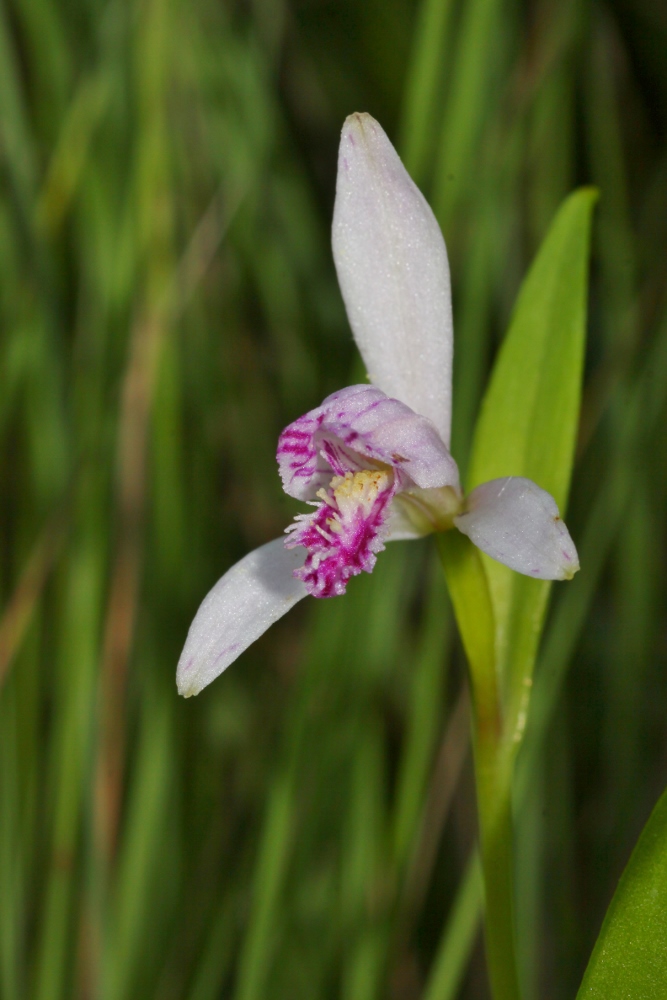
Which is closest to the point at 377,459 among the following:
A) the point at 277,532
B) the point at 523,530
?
the point at 523,530

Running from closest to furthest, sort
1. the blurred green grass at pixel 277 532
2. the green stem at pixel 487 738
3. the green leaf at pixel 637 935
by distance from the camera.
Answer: the green leaf at pixel 637 935
the green stem at pixel 487 738
the blurred green grass at pixel 277 532

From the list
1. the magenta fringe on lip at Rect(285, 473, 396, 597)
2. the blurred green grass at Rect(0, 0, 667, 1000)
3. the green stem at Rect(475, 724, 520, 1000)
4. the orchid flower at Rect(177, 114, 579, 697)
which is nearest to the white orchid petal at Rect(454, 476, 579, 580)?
the orchid flower at Rect(177, 114, 579, 697)

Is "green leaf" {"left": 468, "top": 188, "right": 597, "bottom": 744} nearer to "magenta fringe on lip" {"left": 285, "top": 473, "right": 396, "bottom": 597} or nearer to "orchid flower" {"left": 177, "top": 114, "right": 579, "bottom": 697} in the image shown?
"orchid flower" {"left": 177, "top": 114, "right": 579, "bottom": 697}

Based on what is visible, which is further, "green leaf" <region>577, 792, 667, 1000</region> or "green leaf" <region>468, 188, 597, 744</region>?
"green leaf" <region>468, 188, 597, 744</region>

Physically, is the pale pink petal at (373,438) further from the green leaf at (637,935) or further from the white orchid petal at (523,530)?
the green leaf at (637,935)

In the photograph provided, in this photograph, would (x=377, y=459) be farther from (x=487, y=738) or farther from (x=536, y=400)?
(x=487, y=738)

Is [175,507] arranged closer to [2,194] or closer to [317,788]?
[317,788]

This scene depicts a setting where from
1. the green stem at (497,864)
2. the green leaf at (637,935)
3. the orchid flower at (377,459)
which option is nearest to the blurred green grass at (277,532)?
the green stem at (497,864)

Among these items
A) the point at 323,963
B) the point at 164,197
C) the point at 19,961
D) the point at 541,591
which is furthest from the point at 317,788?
the point at 164,197
